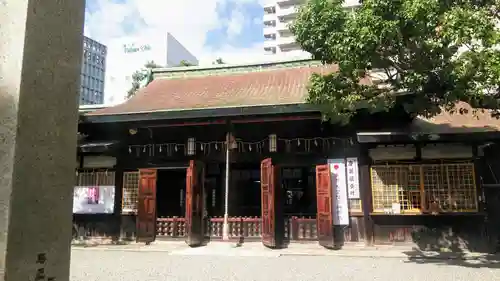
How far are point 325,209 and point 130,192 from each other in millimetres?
6249

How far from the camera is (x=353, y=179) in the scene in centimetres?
1145

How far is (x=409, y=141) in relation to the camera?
11.0 metres

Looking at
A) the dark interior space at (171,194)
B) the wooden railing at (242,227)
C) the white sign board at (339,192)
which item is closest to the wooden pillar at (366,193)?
the white sign board at (339,192)

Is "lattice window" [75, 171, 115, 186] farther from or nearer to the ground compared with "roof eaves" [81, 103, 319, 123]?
nearer to the ground

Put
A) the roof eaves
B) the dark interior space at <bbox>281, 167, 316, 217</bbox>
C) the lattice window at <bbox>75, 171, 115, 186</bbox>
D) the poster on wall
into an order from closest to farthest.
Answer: the roof eaves
the poster on wall
the lattice window at <bbox>75, 171, 115, 186</bbox>
the dark interior space at <bbox>281, 167, 316, 217</bbox>

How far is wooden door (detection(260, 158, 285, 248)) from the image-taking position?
11.3 metres

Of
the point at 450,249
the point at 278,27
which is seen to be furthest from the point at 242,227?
the point at 278,27

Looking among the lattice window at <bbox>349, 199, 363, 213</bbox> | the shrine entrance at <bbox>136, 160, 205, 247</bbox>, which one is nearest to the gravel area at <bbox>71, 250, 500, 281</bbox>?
the shrine entrance at <bbox>136, 160, 205, 247</bbox>

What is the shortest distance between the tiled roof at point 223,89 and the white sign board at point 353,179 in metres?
2.29

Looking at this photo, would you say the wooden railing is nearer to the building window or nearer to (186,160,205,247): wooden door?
(186,160,205,247): wooden door

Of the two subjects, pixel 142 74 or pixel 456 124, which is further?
pixel 142 74

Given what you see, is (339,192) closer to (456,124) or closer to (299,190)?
(299,190)

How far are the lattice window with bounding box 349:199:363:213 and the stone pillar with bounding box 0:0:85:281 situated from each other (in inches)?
387

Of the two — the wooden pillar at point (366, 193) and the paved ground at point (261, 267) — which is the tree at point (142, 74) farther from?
the wooden pillar at point (366, 193)
